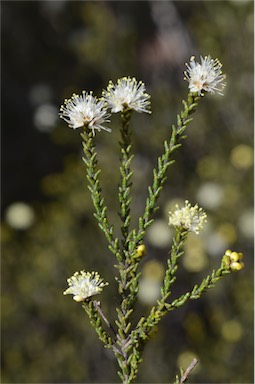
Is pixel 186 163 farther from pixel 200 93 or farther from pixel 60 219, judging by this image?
pixel 200 93

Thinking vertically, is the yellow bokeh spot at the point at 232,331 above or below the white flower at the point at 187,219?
below

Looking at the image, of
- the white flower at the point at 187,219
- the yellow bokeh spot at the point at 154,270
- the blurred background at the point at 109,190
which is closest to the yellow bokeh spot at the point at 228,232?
the blurred background at the point at 109,190

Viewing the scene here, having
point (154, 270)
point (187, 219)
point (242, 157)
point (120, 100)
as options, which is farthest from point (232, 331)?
point (120, 100)

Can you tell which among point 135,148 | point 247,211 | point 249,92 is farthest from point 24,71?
point 247,211

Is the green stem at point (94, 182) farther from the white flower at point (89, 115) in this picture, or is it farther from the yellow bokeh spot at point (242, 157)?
the yellow bokeh spot at point (242, 157)

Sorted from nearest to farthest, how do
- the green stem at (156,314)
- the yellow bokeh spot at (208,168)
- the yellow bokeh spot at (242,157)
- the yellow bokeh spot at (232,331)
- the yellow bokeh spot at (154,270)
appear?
the green stem at (156,314) < the yellow bokeh spot at (232,331) < the yellow bokeh spot at (154,270) < the yellow bokeh spot at (242,157) < the yellow bokeh spot at (208,168)

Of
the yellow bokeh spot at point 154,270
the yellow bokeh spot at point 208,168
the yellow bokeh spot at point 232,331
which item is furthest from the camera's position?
the yellow bokeh spot at point 208,168

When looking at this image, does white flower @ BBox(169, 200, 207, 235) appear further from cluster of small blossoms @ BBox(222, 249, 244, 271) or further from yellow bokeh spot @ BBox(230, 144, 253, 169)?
yellow bokeh spot @ BBox(230, 144, 253, 169)

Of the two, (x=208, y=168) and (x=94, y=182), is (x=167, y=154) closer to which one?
(x=94, y=182)

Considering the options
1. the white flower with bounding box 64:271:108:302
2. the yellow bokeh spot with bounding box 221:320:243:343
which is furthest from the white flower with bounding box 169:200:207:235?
the yellow bokeh spot with bounding box 221:320:243:343
